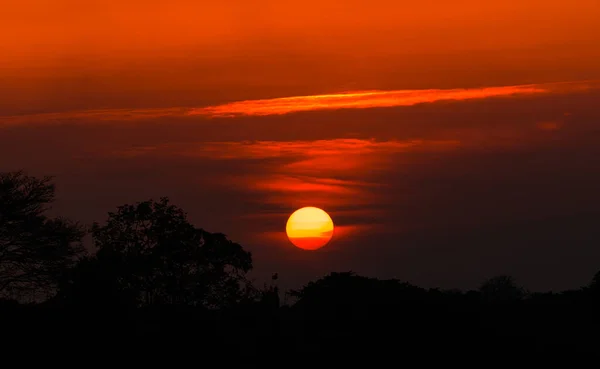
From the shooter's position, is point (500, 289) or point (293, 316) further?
point (500, 289)

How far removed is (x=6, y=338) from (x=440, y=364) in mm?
16621

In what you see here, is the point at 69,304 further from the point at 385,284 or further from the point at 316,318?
the point at 385,284

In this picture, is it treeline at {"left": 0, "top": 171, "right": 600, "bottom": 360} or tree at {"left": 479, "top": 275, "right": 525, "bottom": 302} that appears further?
tree at {"left": 479, "top": 275, "right": 525, "bottom": 302}

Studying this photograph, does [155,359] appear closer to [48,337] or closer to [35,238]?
[48,337]

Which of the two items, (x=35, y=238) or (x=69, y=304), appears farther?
(x=35, y=238)

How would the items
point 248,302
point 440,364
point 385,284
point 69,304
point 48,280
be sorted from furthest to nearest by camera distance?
1. point 48,280
2. point 248,302
3. point 385,284
4. point 69,304
5. point 440,364

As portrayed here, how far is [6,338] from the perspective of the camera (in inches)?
1826

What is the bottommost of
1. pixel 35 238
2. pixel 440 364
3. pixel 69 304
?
pixel 440 364

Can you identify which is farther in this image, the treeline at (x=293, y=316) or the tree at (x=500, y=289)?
the tree at (x=500, y=289)

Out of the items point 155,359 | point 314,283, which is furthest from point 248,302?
point 155,359

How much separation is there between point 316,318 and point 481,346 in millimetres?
7585

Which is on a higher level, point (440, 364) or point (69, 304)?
point (69, 304)

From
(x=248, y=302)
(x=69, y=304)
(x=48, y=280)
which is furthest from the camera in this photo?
(x=48, y=280)

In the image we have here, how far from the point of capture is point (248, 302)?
6259 cm
